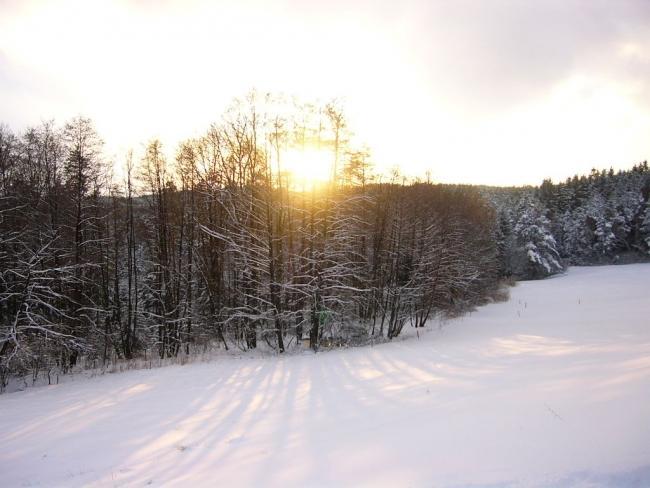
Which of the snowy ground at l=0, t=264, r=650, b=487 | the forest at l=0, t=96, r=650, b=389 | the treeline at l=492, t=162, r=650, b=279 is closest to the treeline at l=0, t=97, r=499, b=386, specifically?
the forest at l=0, t=96, r=650, b=389

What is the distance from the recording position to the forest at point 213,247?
14156 mm

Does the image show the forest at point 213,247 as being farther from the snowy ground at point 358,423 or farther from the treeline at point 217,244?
the snowy ground at point 358,423

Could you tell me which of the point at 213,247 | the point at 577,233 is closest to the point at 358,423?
the point at 213,247

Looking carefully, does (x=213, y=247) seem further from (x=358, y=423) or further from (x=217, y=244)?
(x=358, y=423)

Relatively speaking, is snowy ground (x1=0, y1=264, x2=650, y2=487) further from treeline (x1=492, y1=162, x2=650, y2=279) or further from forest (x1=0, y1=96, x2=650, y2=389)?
treeline (x1=492, y1=162, x2=650, y2=279)

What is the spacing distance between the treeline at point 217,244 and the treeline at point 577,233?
108 ft

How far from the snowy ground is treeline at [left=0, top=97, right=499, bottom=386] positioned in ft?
13.4

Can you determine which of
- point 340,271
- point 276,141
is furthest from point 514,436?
point 276,141

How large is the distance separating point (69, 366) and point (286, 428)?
13037mm

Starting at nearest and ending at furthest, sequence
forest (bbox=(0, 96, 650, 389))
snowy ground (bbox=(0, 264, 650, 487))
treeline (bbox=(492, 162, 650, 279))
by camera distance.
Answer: snowy ground (bbox=(0, 264, 650, 487)) → forest (bbox=(0, 96, 650, 389)) → treeline (bbox=(492, 162, 650, 279))

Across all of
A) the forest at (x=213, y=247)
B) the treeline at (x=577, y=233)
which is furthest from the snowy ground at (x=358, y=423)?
the treeline at (x=577, y=233)

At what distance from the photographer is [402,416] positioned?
590 centimetres

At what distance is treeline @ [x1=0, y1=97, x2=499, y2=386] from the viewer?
1427 cm

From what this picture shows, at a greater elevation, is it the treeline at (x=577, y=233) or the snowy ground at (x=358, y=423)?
the treeline at (x=577, y=233)
